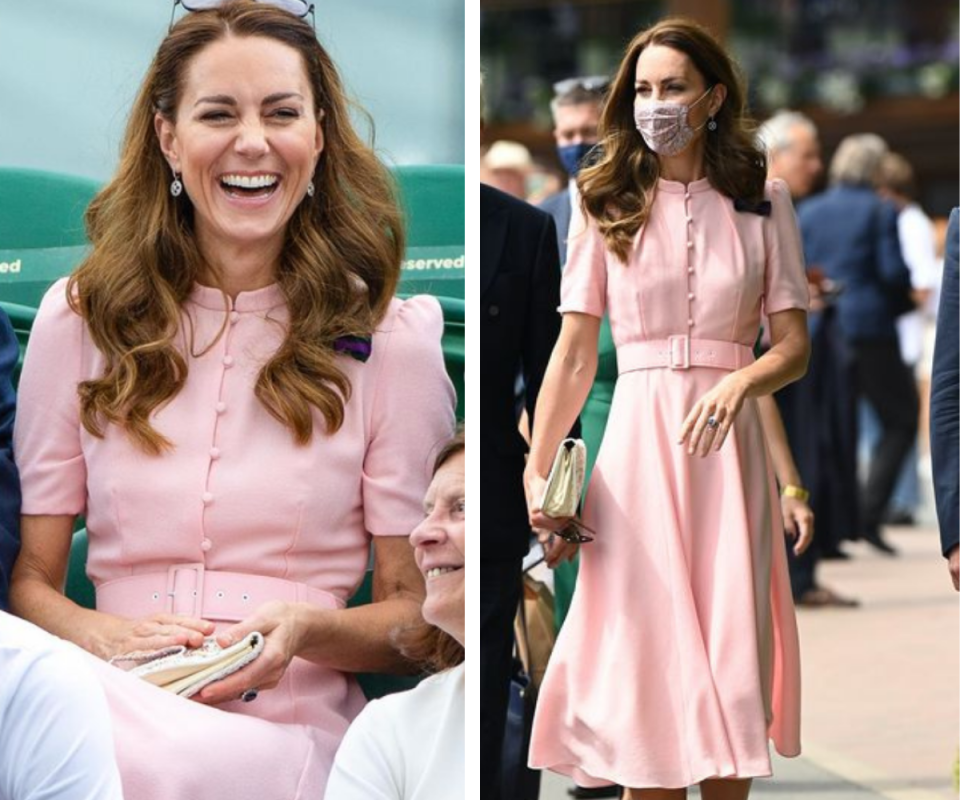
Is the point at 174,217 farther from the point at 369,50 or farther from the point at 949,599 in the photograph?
the point at 949,599

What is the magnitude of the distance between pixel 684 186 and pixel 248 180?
0.70 metres

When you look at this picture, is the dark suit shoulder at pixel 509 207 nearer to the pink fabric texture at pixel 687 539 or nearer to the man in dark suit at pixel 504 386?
the man in dark suit at pixel 504 386

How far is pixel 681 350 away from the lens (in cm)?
330

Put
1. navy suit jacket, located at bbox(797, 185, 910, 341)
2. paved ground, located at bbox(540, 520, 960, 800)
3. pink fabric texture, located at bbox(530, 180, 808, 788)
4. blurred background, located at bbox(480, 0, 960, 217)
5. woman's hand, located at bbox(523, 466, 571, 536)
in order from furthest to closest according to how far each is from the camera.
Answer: blurred background, located at bbox(480, 0, 960, 217)
navy suit jacket, located at bbox(797, 185, 910, 341)
paved ground, located at bbox(540, 520, 960, 800)
woman's hand, located at bbox(523, 466, 571, 536)
pink fabric texture, located at bbox(530, 180, 808, 788)

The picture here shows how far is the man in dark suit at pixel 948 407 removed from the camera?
3.45m

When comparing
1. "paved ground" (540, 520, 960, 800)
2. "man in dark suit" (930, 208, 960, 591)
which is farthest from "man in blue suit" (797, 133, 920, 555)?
"man in dark suit" (930, 208, 960, 591)

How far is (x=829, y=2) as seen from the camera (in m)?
16.0

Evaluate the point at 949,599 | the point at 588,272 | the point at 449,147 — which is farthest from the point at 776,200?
the point at 949,599

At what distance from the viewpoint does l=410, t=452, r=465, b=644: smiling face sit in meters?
3.39

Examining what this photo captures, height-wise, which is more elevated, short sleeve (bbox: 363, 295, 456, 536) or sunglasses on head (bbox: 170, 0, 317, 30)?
sunglasses on head (bbox: 170, 0, 317, 30)

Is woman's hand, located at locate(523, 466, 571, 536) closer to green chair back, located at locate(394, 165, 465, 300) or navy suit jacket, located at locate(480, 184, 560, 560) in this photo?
navy suit jacket, located at locate(480, 184, 560, 560)

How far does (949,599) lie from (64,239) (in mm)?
4955

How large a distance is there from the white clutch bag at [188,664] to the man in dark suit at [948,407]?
1170mm

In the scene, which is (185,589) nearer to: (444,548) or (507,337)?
(444,548)
